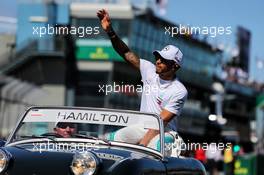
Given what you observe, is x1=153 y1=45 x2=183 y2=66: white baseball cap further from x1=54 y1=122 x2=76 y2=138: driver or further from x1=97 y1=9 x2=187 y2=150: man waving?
x1=54 y1=122 x2=76 y2=138: driver

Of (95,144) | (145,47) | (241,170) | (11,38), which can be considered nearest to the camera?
(95,144)

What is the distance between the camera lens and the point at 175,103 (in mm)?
8359

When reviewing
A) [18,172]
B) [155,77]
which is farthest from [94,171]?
[155,77]

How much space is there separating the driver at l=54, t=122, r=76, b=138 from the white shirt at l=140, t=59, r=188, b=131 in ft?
3.47

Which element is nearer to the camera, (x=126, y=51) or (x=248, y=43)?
(x=126, y=51)

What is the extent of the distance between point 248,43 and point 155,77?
92.3m

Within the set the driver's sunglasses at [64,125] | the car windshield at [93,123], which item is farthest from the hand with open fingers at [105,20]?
the driver's sunglasses at [64,125]

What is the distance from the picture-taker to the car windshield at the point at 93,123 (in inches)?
307

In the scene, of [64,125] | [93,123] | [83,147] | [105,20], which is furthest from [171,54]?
[83,147]

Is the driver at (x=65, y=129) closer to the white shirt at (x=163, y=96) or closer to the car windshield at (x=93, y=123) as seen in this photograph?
the car windshield at (x=93, y=123)

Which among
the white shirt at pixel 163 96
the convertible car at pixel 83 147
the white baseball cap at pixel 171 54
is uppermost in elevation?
the white baseball cap at pixel 171 54

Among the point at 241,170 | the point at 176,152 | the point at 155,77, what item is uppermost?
the point at 155,77

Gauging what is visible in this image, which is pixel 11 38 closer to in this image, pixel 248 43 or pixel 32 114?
pixel 32 114

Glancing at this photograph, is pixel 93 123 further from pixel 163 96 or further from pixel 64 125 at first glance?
pixel 163 96
